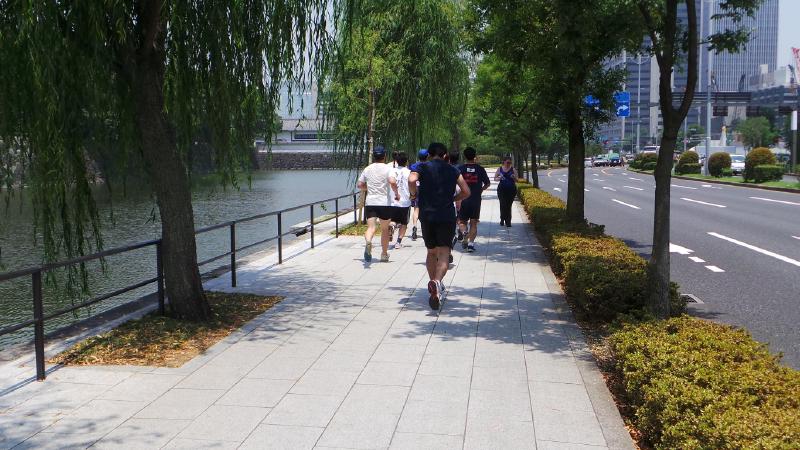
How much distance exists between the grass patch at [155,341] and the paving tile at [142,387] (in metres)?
0.32

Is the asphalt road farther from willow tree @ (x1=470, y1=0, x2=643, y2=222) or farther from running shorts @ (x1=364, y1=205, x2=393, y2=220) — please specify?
running shorts @ (x1=364, y1=205, x2=393, y2=220)

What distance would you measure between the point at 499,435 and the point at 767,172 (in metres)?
39.3

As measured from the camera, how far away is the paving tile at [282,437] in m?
3.77

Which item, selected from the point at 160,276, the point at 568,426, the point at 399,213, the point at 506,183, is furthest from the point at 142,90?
the point at 506,183

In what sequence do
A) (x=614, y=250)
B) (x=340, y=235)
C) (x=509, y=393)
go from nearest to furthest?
(x=509, y=393)
(x=614, y=250)
(x=340, y=235)

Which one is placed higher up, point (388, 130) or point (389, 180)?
point (388, 130)

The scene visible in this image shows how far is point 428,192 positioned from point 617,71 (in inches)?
260

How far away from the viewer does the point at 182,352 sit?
5672mm

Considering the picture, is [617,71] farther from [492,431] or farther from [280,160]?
[280,160]

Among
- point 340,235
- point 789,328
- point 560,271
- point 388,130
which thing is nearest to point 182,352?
point 560,271

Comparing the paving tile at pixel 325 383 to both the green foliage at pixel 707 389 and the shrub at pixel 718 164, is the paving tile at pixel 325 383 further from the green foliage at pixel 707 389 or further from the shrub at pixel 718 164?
the shrub at pixel 718 164

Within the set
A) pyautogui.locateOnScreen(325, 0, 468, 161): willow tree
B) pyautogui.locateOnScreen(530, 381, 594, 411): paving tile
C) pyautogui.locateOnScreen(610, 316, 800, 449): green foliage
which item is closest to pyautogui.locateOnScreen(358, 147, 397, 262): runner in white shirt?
pyautogui.locateOnScreen(530, 381, 594, 411): paving tile

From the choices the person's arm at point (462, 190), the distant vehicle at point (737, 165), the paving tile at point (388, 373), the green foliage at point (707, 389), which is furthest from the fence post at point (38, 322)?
the distant vehicle at point (737, 165)

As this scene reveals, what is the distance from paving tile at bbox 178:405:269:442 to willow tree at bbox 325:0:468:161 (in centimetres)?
1383
